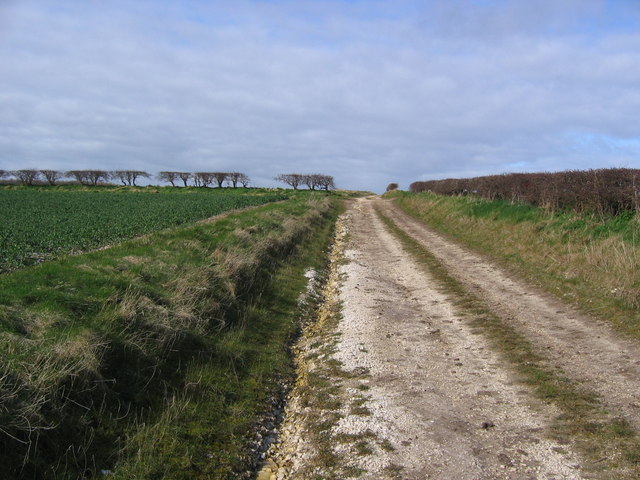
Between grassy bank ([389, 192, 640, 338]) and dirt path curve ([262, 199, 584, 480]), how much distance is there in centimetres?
306

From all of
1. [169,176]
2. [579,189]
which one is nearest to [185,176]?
[169,176]

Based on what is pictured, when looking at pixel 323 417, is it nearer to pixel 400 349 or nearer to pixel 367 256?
pixel 400 349

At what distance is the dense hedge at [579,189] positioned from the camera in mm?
14953

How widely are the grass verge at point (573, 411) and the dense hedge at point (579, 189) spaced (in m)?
8.66

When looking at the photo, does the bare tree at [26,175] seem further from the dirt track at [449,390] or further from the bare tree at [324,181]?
the dirt track at [449,390]

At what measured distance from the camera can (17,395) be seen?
472 centimetres

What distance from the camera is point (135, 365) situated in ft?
21.1

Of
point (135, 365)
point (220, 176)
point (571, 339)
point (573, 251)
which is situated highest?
point (220, 176)

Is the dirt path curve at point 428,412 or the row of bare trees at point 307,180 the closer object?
the dirt path curve at point 428,412

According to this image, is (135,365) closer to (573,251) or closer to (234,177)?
(573,251)

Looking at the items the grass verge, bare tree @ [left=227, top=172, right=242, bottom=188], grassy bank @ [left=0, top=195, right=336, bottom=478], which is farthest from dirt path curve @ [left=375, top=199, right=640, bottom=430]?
bare tree @ [left=227, top=172, right=242, bottom=188]

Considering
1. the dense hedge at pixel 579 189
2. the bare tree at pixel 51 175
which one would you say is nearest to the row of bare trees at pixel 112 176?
the bare tree at pixel 51 175

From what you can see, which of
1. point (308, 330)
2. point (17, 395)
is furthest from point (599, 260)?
point (17, 395)

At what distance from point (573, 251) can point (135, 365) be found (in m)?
12.0
